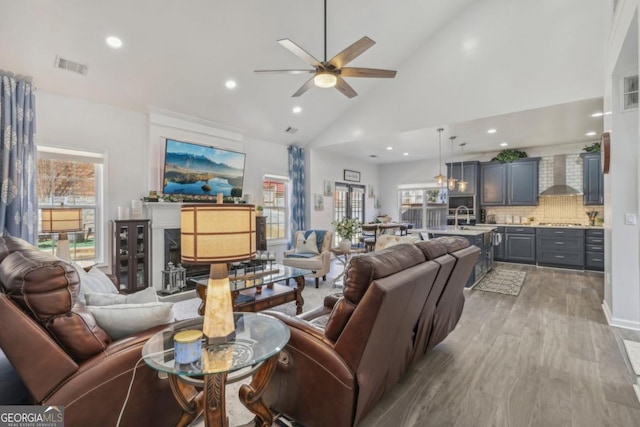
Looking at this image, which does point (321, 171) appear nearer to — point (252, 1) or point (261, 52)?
point (261, 52)

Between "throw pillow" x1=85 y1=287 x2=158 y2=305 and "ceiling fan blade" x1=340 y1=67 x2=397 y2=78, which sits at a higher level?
"ceiling fan blade" x1=340 y1=67 x2=397 y2=78

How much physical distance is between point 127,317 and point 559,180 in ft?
28.2

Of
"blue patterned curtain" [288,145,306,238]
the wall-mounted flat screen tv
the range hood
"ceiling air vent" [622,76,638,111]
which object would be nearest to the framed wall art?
"blue patterned curtain" [288,145,306,238]

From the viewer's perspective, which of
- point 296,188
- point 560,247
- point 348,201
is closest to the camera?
point 560,247

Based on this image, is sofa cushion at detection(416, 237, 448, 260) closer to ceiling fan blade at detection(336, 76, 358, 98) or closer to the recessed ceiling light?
ceiling fan blade at detection(336, 76, 358, 98)

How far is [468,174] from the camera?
309 inches

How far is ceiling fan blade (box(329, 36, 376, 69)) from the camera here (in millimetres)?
A: 2789

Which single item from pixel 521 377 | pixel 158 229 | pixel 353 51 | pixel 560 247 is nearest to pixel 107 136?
pixel 158 229

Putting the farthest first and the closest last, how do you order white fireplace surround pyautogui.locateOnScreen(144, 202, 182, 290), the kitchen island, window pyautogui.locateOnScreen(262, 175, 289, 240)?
1. window pyautogui.locateOnScreen(262, 175, 289, 240)
2. the kitchen island
3. white fireplace surround pyautogui.locateOnScreen(144, 202, 182, 290)

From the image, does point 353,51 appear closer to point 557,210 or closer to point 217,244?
point 217,244

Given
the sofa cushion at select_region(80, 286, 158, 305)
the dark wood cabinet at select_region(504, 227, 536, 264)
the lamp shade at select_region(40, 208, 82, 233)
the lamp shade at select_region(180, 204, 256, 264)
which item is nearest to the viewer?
the lamp shade at select_region(180, 204, 256, 264)

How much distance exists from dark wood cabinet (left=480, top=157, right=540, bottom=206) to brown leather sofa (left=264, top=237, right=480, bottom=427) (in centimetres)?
656

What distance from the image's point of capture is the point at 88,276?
229 cm

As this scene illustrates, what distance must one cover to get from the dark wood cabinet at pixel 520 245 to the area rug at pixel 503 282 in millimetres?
922
